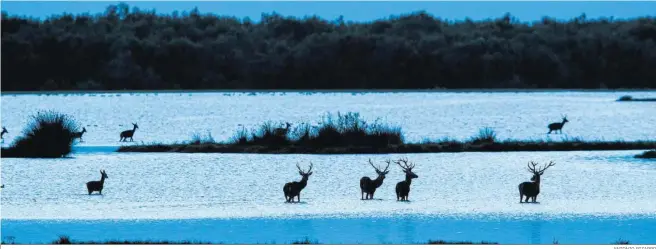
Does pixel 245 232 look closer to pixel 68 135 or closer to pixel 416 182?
pixel 416 182

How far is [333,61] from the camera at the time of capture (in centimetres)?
7256

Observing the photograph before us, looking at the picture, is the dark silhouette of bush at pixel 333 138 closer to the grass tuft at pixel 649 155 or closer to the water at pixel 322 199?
the water at pixel 322 199

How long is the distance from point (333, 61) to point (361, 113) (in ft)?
Answer: 96.6

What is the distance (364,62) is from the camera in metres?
72.8

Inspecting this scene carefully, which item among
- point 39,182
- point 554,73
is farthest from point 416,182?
point 554,73

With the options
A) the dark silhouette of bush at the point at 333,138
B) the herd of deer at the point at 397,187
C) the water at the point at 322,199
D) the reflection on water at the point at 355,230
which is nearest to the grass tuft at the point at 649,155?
the water at the point at 322,199

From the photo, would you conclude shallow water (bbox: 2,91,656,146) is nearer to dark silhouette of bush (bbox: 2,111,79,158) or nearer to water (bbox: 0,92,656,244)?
water (bbox: 0,92,656,244)

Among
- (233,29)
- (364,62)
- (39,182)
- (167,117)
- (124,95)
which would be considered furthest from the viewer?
(233,29)

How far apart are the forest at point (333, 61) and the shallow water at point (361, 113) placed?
6.67 m

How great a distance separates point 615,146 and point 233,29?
61917 millimetres

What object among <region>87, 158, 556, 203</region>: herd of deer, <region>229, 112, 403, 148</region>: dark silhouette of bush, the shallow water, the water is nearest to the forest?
the shallow water

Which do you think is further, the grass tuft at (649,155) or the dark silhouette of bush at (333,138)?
the dark silhouette of bush at (333,138)

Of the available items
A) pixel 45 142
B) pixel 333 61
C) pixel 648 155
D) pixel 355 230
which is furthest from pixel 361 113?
pixel 355 230

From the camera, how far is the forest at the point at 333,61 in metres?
70.1
